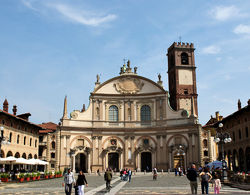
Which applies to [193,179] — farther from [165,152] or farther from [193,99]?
[193,99]

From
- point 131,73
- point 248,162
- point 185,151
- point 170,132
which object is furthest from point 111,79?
point 248,162

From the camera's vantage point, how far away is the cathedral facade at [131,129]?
51125 millimetres

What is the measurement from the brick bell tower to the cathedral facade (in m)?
0.19

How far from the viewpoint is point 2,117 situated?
3859cm

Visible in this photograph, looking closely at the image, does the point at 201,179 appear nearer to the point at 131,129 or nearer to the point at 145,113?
the point at 131,129

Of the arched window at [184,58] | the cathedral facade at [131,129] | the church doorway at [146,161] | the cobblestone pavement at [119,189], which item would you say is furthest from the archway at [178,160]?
the cobblestone pavement at [119,189]

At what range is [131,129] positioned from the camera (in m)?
53.5

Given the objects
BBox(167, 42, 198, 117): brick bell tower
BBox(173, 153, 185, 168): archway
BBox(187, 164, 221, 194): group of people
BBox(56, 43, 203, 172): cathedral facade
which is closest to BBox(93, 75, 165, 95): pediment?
BBox(56, 43, 203, 172): cathedral facade

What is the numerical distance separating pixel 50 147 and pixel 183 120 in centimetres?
2363

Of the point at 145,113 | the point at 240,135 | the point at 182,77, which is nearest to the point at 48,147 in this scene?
the point at 145,113

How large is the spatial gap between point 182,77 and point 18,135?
31.4 metres

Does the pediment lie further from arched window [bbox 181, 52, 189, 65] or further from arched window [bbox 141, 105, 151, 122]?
arched window [bbox 181, 52, 189, 65]

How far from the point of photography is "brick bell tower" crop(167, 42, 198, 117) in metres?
56.5

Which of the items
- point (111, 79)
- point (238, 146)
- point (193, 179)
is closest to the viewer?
point (193, 179)
